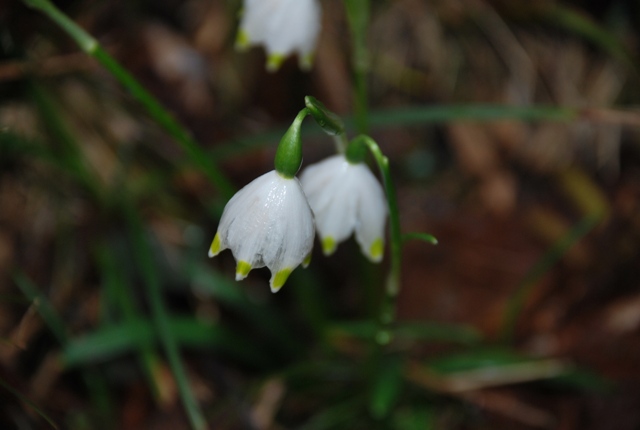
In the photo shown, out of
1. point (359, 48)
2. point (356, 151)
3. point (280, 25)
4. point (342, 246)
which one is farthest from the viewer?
point (342, 246)

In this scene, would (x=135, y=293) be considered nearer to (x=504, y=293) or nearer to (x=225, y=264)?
(x=225, y=264)

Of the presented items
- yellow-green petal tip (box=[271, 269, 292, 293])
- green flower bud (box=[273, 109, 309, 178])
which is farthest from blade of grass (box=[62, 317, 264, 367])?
green flower bud (box=[273, 109, 309, 178])

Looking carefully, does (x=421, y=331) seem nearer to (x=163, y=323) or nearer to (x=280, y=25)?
(x=163, y=323)

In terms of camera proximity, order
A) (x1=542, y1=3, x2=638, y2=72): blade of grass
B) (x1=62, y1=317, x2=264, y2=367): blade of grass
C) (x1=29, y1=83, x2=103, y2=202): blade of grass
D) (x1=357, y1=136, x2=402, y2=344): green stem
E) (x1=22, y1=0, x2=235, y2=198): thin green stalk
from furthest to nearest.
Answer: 1. (x1=542, y1=3, x2=638, y2=72): blade of grass
2. (x1=29, y1=83, x2=103, y2=202): blade of grass
3. (x1=62, y1=317, x2=264, y2=367): blade of grass
4. (x1=22, y1=0, x2=235, y2=198): thin green stalk
5. (x1=357, y1=136, x2=402, y2=344): green stem

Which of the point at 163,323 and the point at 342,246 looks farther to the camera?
the point at 342,246

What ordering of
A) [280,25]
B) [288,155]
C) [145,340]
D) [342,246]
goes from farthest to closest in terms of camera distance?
[342,246], [145,340], [280,25], [288,155]

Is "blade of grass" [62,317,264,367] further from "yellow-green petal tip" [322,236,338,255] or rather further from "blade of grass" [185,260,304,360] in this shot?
Result: "yellow-green petal tip" [322,236,338,255]

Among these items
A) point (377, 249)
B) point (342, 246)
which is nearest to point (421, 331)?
point (342, 246)
